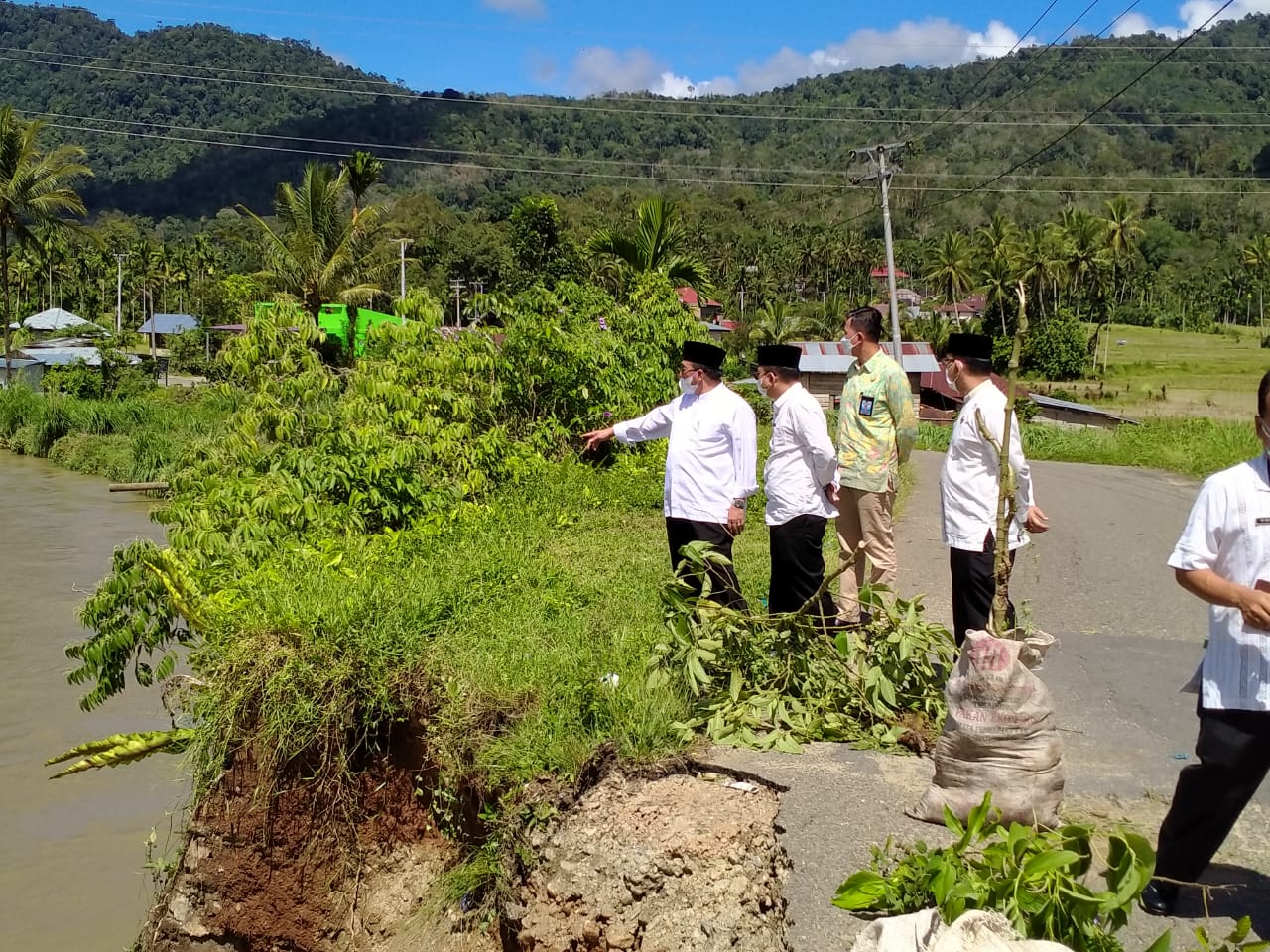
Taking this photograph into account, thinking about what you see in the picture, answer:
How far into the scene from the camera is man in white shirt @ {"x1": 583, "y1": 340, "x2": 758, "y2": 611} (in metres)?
6.07

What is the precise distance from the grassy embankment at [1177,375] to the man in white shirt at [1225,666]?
33.1 m

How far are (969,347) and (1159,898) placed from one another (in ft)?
9.24

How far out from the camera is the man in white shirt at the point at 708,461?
6066 millimetres

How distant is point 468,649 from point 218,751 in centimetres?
129

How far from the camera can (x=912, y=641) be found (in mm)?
4848

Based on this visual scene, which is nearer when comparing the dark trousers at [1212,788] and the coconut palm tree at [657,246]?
the dark trousers at [1212,788]

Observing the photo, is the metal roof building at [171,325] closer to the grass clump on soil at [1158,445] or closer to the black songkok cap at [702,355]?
the grass clump on soil at [1158,445]

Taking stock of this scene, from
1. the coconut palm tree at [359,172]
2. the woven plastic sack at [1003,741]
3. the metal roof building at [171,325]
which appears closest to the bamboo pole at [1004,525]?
the woven plastic sack at [1003,741]

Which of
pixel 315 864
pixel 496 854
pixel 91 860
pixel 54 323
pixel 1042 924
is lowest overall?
pixel 91 860

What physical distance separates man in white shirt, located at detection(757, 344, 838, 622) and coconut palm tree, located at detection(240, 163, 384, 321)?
3004 centimetres

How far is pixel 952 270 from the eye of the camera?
79.2m

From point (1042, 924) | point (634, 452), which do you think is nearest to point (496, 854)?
point (1042, 924)

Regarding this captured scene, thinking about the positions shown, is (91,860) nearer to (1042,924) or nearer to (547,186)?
(1042,924)

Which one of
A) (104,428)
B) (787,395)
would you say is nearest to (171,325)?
(104,428)
